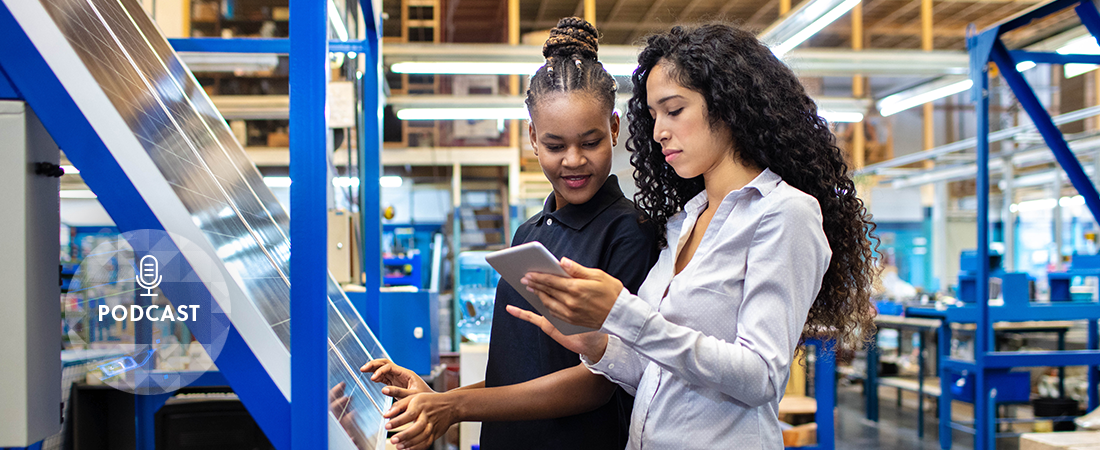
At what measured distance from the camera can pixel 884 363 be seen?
712 centimetres

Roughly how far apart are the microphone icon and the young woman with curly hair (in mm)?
491

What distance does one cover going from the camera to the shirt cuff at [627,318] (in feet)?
2.94

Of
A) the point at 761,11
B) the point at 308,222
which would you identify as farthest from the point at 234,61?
the point at 761,11

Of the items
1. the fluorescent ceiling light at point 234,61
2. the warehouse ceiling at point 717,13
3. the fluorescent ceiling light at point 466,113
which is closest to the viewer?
the fluorescent ceiling light at point 234,61

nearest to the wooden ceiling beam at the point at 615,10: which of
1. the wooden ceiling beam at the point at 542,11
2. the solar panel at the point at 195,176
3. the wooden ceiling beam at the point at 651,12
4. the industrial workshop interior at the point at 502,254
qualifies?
the wooden ceiling beam at the point at 651,12

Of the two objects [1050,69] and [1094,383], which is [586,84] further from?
[1050,69]

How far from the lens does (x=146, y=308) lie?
1.00 meters

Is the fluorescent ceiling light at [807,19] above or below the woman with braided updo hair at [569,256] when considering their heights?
above

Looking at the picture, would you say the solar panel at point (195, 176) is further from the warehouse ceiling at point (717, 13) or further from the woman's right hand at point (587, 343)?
the warehouse ceiling at point (717, 13)

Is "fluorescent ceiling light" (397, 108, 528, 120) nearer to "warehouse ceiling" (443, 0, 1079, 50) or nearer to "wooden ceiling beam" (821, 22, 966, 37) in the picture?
"warehouse ceiling" (443, 0, 1079, 50)

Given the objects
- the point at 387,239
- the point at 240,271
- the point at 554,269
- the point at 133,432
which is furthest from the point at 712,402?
the point at 387,239

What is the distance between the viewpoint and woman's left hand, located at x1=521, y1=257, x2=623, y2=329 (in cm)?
89

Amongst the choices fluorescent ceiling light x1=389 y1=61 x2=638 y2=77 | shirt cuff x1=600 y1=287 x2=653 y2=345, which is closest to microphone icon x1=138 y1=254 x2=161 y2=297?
shirt cuff x1=600 y1=287 x2=653 y2=345

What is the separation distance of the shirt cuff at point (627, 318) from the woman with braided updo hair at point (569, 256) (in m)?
0.24
